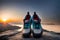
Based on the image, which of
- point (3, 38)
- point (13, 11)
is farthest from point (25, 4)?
point (3, 38)

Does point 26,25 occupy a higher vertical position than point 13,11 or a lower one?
lower

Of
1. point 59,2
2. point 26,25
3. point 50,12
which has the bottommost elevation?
point 26,25

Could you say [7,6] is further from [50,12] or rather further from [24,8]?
[50,12]

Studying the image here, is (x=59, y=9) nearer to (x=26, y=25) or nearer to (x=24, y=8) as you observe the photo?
(x=24, y=8)

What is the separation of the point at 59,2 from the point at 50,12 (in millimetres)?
221

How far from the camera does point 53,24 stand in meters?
2.45

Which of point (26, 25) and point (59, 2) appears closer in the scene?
point (26, 25)

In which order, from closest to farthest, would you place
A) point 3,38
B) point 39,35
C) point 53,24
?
point 3,38 < point 39,35 < point 53,24

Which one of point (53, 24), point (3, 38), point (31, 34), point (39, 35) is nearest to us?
point (3, 38)

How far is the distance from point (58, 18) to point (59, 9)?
0.15m

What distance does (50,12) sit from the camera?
2459mm

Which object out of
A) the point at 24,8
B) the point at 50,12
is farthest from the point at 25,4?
the point at 50,12

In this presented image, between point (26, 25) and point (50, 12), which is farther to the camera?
point (50, 12)

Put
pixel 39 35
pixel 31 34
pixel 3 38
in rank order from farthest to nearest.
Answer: pixel 31 34, pixel 39 35, pixel 3 38
